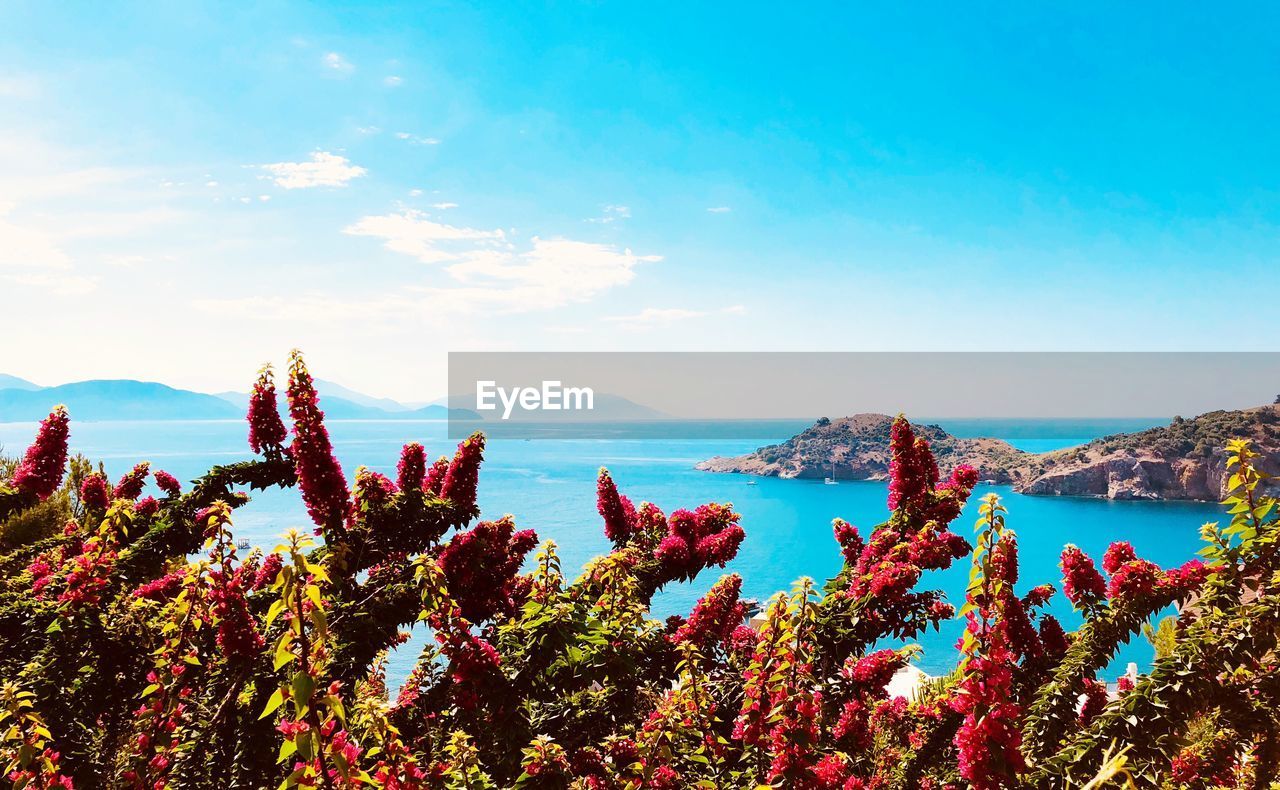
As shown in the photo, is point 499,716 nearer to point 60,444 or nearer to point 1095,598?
point 1095,598

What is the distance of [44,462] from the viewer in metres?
6.59

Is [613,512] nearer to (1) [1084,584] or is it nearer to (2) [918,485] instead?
(2) [918,485]

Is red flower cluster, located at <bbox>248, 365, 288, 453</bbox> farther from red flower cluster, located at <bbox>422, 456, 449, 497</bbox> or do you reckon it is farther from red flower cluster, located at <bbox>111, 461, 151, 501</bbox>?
red flower cluster, located at <bbox>111, 461, 151, 501</bbox>

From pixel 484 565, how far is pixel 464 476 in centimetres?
78

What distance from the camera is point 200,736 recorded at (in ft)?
13.4

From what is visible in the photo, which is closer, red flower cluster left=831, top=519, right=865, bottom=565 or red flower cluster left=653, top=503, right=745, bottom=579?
red flower cluster left=653, top=503, right=745, bottom=579

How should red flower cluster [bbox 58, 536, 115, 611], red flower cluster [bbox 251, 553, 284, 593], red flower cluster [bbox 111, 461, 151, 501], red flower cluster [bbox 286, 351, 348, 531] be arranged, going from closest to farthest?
red flower cluster [bbox 58, 536, 115, 611], red flower cluster [bbox 286, 351, 348, 531], red flower cluster [bbox 251, 553, 284, 593], red flower cluster [bbox 111, 461, 151, 501]

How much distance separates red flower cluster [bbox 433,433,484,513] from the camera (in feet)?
19.3

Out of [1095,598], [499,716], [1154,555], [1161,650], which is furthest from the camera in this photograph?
[1154,555]

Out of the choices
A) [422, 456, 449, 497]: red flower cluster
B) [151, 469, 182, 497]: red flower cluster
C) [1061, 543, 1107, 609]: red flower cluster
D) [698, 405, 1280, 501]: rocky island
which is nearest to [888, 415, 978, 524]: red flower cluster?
[1061, 543, 1107, 609]: red flower cluster

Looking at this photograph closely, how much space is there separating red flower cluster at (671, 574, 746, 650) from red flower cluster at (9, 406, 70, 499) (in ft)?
19.9

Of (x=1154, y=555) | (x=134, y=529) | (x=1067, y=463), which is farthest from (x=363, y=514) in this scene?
(x=1067, y=463)

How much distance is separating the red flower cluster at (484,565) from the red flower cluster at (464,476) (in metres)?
0.26

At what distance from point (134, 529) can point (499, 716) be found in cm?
447
